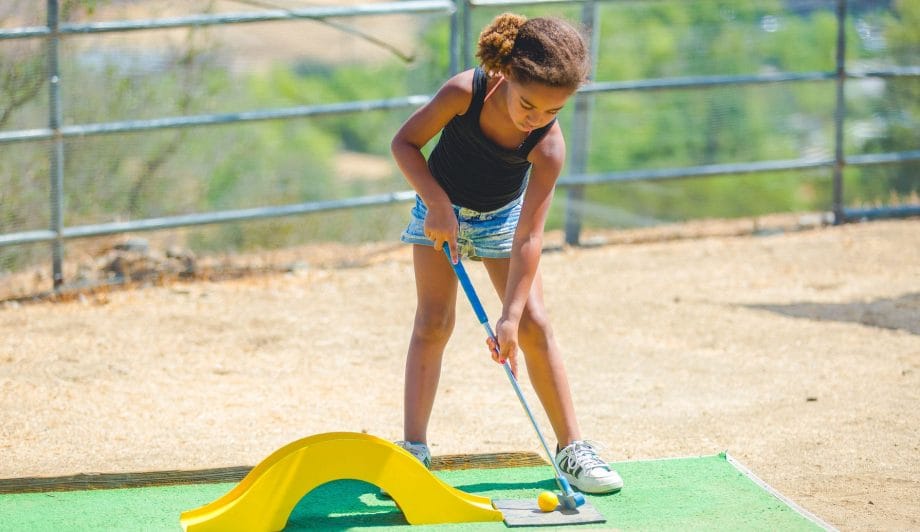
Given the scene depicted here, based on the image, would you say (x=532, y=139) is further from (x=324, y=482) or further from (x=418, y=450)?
(x=324, y=482)

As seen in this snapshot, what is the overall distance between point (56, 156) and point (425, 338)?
11.8 ft

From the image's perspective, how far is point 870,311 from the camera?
5672mm

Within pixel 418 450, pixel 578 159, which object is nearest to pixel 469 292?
pixel 418 450

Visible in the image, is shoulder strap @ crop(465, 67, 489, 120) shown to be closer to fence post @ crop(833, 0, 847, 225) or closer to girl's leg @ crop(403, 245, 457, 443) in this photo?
girl's leg @ crop(403, 245, 457, 443)

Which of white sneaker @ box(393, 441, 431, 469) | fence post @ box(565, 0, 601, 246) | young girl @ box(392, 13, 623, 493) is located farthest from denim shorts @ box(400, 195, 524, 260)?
fence post @ box(565, 0, 601, 246)

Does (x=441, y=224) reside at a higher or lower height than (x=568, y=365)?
higher

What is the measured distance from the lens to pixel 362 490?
3.39 m

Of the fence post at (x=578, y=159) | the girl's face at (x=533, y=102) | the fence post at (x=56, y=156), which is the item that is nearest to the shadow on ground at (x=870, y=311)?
the fence post at (x=578, y=159)

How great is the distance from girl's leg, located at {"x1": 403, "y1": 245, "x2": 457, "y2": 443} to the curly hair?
2.22 ft

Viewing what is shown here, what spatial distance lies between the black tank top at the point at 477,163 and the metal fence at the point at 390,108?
345 centimetres

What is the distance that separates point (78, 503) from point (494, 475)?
1.26 meters

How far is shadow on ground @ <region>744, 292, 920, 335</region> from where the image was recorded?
5.46 metres

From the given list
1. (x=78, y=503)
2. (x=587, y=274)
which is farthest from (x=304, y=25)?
(x=78, y=503)

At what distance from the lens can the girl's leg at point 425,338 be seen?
340 cm
